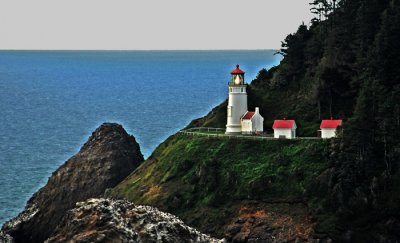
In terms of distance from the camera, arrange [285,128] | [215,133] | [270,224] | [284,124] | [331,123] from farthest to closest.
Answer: [215,133]
[284,124]
[285,128]
[331,123]
[270,224]

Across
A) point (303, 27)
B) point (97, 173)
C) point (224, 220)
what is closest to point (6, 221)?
point (97, 173)

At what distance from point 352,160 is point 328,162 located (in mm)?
3224

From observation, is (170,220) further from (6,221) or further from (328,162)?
(6,221)

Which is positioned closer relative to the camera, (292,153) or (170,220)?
(170,220)

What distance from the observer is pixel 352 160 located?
9469 centimetres

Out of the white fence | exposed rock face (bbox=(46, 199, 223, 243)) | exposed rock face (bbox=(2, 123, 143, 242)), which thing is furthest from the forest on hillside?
exposed rock face (bbox=(46, 199, 223, 243))

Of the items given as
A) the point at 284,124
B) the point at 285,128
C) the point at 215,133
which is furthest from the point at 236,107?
the point at 285,128

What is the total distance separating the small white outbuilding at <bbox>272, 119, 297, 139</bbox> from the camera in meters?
105

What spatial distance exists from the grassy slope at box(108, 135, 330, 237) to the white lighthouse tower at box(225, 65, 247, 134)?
4.09 metres

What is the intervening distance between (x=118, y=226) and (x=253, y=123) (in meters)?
39.4

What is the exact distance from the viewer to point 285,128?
10462cm

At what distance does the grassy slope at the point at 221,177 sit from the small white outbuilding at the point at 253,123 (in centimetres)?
394

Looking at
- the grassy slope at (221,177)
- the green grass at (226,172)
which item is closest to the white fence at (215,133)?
the green grass at (226,172)

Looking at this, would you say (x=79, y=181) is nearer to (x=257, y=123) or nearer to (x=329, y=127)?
(x=257, y=123)
